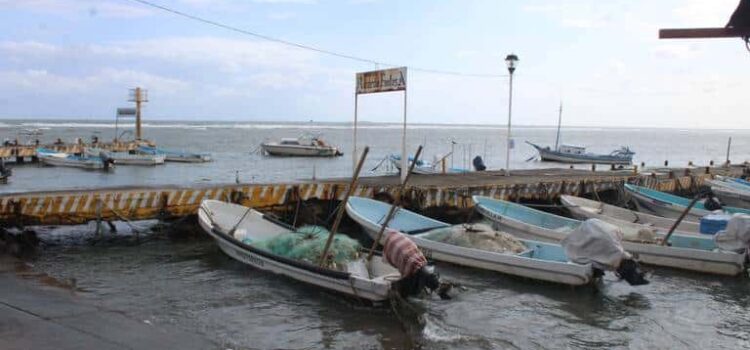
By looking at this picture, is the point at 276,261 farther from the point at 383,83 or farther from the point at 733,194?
the point at 733,194

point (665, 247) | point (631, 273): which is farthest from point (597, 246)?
point (665, 247)

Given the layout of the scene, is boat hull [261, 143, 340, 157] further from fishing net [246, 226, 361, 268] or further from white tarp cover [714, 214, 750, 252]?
white tarp cover [714, 214, 750, 252]

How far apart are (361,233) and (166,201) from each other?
18.9 feet

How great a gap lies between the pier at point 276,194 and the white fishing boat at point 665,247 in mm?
3193

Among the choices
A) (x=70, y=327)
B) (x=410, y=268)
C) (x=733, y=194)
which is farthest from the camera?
(x=733, y=194)

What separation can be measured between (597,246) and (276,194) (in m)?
9.70

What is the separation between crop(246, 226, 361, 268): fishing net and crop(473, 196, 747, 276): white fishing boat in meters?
5.99

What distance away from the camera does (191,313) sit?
10.6 m

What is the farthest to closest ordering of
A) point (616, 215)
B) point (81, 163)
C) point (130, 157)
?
point (130, 157), point (81, 163), point (616, 215)

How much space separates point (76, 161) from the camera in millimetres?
43875

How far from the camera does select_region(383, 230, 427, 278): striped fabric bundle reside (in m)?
10.0

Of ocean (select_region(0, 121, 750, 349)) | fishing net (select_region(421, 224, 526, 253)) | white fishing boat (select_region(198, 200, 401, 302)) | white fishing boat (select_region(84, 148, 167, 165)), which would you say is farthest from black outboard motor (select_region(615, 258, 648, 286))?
white fishing boat (select_region(84, 148, 167, 165))

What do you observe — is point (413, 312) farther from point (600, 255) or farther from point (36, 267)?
point (36, 267)

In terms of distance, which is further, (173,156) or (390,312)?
(173,156)
